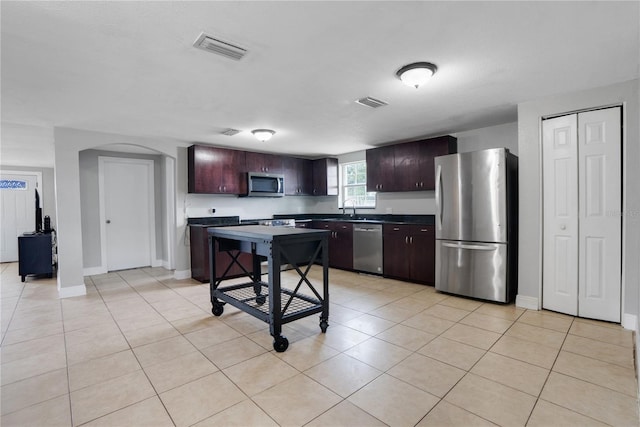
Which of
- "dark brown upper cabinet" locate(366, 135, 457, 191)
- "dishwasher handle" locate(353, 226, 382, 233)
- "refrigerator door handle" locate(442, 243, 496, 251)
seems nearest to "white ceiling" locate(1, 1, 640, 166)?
"dark brown upper cabinet" locate(366, 135, 457, 191)

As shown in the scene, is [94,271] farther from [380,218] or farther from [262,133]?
[380,218]

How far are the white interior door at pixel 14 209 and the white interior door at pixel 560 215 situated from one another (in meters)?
10.1

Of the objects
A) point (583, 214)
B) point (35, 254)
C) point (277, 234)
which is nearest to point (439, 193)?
point (583, 214)

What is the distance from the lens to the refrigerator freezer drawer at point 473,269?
11.6 ft

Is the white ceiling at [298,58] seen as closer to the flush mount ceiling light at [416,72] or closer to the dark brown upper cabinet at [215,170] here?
the flush mount ceiling light at [416,72]

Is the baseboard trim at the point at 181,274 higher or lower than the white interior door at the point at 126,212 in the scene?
lower

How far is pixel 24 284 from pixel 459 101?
22.5 ft

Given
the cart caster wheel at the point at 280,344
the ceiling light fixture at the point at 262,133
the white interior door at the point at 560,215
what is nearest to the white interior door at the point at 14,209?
the ceiling light fixture at the point at 262,133

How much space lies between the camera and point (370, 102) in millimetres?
3244

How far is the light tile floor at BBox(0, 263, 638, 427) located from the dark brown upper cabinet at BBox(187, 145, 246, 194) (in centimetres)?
222

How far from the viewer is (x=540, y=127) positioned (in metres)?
3.26

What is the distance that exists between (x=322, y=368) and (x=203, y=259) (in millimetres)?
3109

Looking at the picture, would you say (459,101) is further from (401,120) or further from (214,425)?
(214,425)

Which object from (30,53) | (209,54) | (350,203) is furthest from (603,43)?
(350,203)
